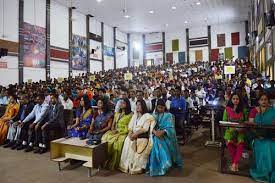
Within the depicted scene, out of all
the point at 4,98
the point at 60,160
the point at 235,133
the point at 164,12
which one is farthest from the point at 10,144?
the point at 164,12

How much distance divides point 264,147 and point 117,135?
2147mm

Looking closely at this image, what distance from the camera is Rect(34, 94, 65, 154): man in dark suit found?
496 cm

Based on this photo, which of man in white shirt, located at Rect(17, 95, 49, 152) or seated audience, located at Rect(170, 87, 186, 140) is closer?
man in white shirt, located at Rect(17, 95, 49, 152)

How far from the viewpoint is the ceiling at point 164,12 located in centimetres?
1609

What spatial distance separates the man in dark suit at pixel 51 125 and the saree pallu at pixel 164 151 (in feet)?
7.56

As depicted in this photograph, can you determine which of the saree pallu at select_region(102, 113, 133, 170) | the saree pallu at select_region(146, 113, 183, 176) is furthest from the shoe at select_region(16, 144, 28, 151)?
the saree pallu at select_region(146, 113, 183, 176)

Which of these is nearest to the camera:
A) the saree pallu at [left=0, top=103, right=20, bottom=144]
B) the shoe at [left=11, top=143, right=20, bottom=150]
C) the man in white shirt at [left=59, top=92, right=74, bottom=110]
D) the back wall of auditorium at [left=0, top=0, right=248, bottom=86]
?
the shoe at [left=11, top=143, right=20, bottom=150]

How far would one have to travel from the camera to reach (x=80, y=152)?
151 inches

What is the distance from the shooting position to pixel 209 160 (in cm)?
421

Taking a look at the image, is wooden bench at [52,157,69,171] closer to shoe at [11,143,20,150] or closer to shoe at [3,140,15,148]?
shoe at [11,143,20,150]

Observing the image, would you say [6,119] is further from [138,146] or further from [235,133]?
[235,133]

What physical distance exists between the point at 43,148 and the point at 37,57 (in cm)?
1057

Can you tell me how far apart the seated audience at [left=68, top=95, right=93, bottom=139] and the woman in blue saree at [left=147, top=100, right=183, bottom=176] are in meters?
1.29

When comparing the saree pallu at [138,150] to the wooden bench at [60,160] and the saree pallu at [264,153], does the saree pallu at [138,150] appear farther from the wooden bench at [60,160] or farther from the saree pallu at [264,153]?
the saree pallu at [264,153]
